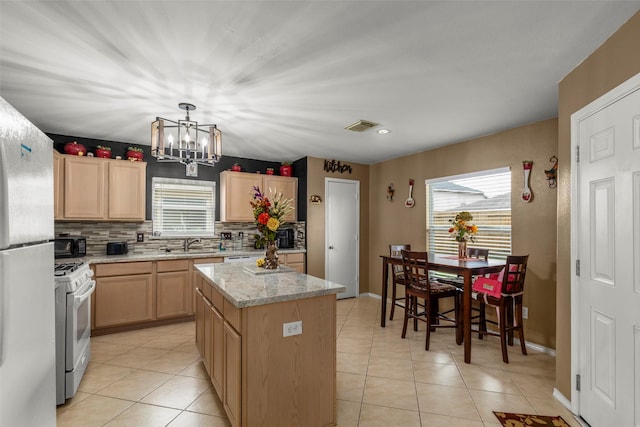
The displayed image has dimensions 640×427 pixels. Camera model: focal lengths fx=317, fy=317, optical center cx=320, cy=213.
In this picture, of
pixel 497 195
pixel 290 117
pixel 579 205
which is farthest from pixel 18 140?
pixel 497 195

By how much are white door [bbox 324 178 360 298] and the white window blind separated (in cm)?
195

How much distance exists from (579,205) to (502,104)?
122 centimetres

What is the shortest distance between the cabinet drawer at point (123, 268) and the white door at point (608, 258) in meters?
4.40

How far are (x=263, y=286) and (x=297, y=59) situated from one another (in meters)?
1.56

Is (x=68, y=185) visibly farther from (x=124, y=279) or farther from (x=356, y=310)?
(x=356, y=310)

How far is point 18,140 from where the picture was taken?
124 centimetres

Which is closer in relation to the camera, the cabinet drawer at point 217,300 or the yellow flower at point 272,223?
the cabinet drawer at point 217,300

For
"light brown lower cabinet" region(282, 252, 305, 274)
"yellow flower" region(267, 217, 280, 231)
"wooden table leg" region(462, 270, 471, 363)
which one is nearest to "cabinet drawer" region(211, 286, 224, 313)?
"yellow flower" region(267, 217, 280, 231)

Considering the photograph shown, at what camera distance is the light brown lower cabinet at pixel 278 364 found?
5.99ft

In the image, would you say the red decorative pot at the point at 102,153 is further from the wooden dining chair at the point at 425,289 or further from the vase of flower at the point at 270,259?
the wooden dining chair at the point at 425,289

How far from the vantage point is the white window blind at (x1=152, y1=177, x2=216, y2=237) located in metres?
4.70

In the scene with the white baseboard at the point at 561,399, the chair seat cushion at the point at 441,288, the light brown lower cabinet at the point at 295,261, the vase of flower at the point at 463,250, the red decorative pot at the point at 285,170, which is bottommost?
the white baseboard at the point at 561,399

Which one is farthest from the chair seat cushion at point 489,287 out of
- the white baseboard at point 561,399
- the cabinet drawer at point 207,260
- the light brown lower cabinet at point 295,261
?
the cabinet drawer at point 207,260

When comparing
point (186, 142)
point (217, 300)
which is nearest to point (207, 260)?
point (186, 142)
